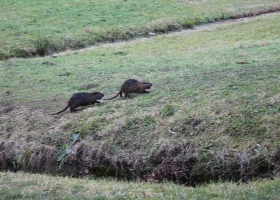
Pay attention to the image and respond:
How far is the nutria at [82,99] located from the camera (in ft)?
33.0

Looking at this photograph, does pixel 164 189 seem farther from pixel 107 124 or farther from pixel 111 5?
pixel 111 5

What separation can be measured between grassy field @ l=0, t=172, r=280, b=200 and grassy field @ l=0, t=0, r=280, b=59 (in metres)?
9.67

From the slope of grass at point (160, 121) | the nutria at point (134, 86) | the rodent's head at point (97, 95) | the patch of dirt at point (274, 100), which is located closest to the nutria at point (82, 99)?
the rodent's head at point (97, 95)

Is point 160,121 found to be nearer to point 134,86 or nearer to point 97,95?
point 134,86

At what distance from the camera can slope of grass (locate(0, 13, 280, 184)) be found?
7859 millimetres

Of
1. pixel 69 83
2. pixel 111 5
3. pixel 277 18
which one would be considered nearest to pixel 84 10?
pixel 111 5

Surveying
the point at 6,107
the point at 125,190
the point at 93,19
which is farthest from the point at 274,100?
the point at 93,19

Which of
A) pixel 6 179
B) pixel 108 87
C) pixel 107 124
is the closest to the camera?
pixel 6 179

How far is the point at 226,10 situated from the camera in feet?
72.4

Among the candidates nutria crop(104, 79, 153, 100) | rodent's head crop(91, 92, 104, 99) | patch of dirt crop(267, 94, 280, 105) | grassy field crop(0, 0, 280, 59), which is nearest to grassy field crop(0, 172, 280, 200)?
patch of dirt crop(267, 94, 280, 105)

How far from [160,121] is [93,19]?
11996 mm

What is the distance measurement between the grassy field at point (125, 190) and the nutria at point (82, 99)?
2804 millimetres

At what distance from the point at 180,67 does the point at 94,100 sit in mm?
3102

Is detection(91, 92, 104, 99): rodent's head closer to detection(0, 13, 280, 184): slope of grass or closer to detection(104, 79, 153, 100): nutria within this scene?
detection(0, 13, 280, 184): slope of grass
